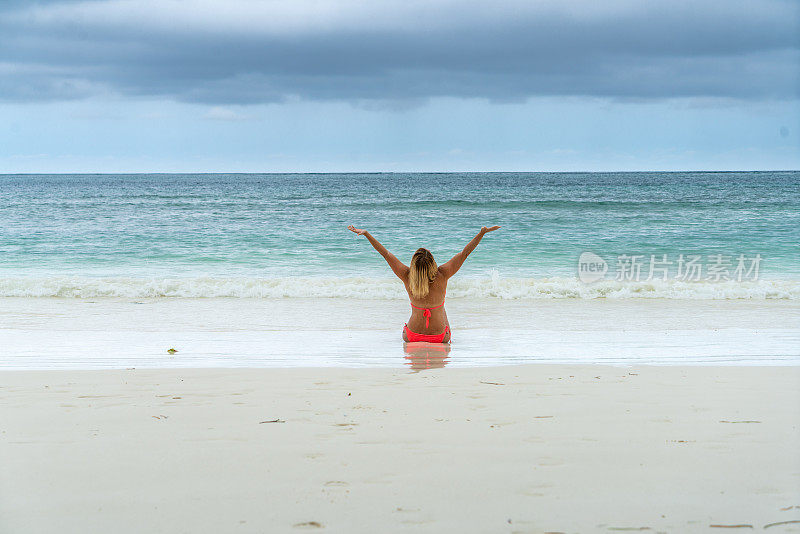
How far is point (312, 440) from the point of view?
11.3 ft

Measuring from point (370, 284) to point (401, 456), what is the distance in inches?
367

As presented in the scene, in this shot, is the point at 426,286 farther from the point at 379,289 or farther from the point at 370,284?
the point at 370,284

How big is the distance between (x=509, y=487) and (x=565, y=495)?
243mm

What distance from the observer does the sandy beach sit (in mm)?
2578

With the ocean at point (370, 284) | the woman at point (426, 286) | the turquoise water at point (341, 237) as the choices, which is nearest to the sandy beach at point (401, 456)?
the ocean at point (370, 284)

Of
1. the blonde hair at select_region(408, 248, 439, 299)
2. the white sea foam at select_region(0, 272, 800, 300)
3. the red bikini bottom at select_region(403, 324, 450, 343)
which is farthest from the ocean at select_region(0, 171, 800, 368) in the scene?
the blonde hair at select_region(408, 248, 439, 299)

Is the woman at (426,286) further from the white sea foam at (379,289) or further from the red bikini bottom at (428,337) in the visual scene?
the white sea foam at (379,289)

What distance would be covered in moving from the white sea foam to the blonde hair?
4.85 metres

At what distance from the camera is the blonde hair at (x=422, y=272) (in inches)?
256

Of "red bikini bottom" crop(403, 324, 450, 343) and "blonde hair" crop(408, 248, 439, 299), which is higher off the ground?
"blonde hair" crop(408, 248, 439, 299)

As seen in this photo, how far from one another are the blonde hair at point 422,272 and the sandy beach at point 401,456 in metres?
1.69

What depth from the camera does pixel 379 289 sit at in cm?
1193

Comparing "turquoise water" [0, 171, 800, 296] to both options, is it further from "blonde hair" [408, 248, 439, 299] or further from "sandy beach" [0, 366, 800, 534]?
"sandy beach" [0, 366, 800, 534]

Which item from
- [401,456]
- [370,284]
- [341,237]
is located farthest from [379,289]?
[341,237]
